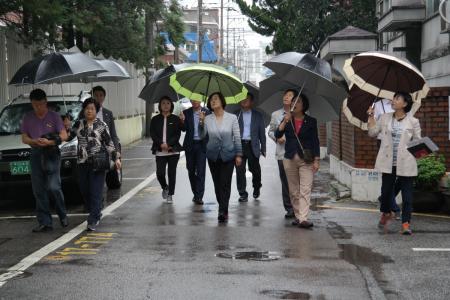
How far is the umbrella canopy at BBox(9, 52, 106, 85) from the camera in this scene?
32.1 feet

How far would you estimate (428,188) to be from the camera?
10086 millimetres

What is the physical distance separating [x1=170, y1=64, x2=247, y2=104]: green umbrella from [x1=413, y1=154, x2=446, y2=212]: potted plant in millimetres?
2852

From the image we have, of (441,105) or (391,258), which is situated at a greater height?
(441,105)

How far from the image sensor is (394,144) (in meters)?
8.55

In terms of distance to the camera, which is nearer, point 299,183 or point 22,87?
point 299,183

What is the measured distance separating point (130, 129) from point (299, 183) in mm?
18448

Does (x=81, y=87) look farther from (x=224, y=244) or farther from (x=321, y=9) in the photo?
(x=224, y=244)

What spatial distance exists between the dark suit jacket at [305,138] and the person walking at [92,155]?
90.4 inches

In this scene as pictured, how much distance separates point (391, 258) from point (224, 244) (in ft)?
6.22

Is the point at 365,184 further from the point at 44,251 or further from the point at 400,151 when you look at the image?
the point at 44,251

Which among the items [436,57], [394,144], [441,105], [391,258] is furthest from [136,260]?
[436,57]

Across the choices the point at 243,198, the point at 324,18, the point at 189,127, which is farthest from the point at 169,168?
the point at 324,18

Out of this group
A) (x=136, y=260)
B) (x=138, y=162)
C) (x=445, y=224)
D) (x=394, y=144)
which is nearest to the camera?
(x=136, y=260)

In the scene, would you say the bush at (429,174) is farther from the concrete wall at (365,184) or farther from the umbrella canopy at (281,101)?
the umbrella canopy at (281,101)
